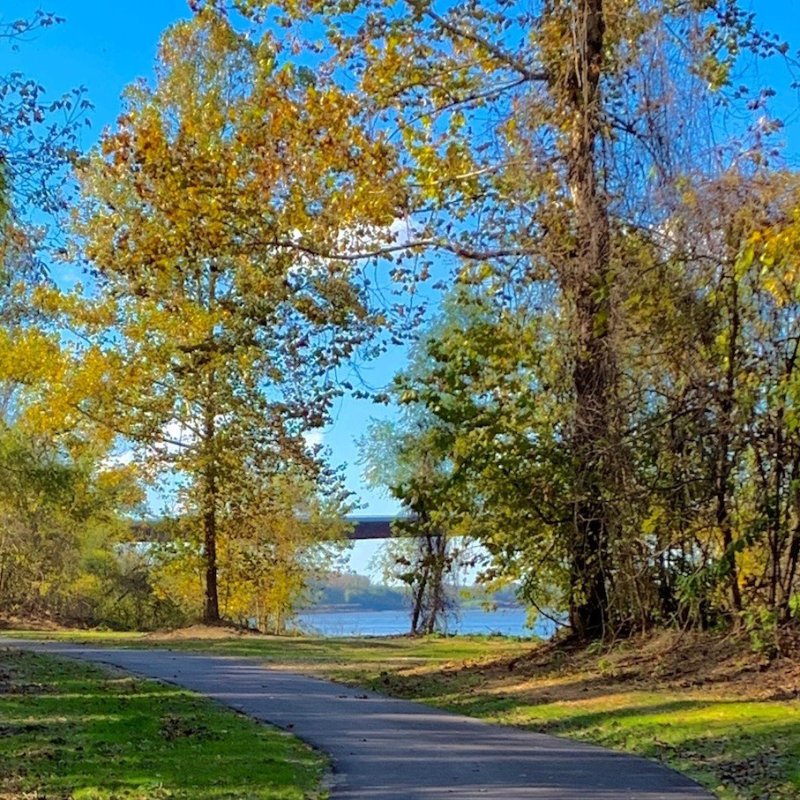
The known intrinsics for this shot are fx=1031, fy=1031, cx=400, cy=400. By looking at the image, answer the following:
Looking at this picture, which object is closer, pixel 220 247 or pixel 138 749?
pixel 138 749

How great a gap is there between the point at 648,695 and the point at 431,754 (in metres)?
3.80

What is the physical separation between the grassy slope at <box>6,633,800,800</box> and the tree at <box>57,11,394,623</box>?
5337 millimetres

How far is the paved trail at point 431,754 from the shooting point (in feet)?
24.0

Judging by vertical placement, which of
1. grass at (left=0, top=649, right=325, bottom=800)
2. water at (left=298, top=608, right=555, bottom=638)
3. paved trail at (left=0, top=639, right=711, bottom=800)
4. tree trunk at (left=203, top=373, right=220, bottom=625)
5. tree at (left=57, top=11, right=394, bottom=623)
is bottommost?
water at (left=298, top=608, right=555, bottom=638)

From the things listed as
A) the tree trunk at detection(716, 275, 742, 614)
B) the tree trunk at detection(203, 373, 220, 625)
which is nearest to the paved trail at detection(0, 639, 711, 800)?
the tree trunk at detection(716, 275, 742, 614)

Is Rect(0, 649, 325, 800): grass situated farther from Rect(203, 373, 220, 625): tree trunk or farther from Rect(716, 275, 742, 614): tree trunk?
Rect(203, 373, 220, 625): tree trunk

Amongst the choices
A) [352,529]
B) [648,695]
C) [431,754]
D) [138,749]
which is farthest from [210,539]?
[431,754]

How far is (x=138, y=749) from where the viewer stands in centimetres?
860

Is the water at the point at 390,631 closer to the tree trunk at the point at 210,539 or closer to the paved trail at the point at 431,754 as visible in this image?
the tree trunk at the point at 210,539

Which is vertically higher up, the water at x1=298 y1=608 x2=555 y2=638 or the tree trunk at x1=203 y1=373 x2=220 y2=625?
the tree trunk at x1=203 y1=373 x2=220 y2=625

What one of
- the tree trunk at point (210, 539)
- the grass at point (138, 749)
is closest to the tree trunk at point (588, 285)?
the grass at point (138, 749)

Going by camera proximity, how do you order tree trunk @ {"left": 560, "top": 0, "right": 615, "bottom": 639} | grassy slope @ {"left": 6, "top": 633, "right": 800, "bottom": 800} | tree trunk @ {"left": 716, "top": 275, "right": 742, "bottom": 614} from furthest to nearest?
tree trunk @ {"left": 560, "top": 0, "right": 615, "bottom": 639} < tree trunk @ {"left": 716, "top": 275, "right": 742, "bottom": 614} < grassy slope @ {"left": 6, "top": 633, "right": 800, "bottom": 800}

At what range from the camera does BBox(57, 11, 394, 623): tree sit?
14.4 m

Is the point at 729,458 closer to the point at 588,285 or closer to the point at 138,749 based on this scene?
the point at 588,285
